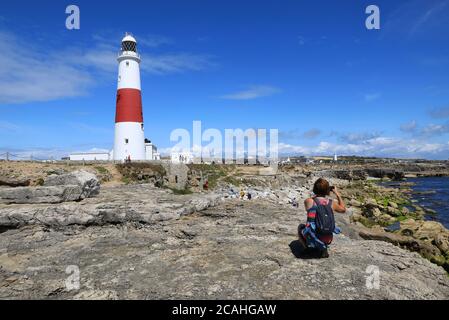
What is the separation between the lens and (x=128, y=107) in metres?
38.5

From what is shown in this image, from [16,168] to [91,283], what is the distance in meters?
27.7

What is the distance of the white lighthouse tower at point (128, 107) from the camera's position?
38.6 m

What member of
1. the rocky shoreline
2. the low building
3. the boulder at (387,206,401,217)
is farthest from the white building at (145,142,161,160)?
the rocky shoreline

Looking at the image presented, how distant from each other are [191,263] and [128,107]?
33.9m

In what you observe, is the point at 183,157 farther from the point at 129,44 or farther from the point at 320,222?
the point at 320,222

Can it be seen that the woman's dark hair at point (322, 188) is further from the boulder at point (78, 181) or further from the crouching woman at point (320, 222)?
the boulder at point (78, 181)

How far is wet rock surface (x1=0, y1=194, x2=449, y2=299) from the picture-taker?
5.88 metres

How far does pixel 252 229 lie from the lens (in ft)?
30.7

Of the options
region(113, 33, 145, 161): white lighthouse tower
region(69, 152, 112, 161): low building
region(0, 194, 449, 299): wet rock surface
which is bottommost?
region(0, 194, 449, 299): wet rock surface

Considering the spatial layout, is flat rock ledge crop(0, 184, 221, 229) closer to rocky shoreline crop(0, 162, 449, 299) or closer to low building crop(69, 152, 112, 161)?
rocky shoreline crop(0, 162, 449, 299)
